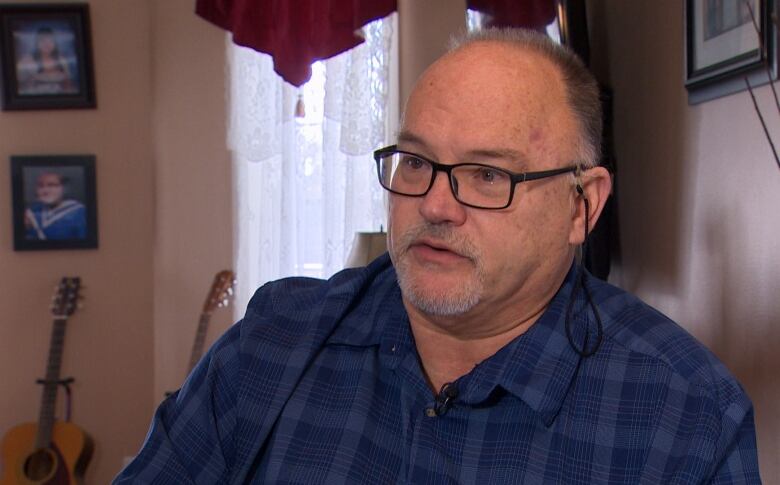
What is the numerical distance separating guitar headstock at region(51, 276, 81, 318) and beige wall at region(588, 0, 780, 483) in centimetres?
201

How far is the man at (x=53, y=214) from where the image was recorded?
3467mm

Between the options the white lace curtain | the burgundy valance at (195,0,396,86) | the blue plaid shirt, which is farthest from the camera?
the white lace curtain

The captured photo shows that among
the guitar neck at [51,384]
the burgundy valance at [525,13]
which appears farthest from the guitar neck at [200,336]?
the burgundy valance at [525,13]

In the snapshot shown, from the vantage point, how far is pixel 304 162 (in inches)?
129

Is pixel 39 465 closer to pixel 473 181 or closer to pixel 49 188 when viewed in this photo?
pixel 49 188

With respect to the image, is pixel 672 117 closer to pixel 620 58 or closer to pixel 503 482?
pixel 620 58

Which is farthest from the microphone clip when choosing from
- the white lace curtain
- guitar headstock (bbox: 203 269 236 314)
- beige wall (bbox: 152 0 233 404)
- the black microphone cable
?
beige wall (bbox: 152 0 233 404)

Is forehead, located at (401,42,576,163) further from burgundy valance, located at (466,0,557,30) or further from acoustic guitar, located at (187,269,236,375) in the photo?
acoustic guitar, located at (187,269,236,375)

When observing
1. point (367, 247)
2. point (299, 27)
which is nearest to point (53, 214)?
point (299, 27)

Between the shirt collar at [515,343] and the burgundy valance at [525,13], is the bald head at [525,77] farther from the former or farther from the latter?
the burgundy valance at [525,13]

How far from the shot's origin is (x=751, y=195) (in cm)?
161

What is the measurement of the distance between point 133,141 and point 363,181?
0.90m

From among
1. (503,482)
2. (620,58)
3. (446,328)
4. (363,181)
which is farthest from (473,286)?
(363,181)

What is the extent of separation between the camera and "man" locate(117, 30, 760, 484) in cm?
108
